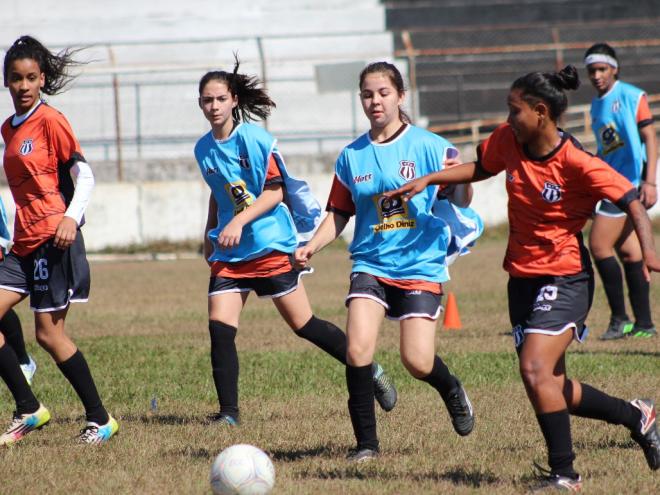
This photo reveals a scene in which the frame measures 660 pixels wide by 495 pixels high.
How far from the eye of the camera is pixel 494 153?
16.5 ft

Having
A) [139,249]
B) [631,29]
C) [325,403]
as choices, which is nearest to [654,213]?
[631,29]

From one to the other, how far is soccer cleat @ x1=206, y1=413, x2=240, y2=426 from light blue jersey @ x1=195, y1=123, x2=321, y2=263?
92 centimetres

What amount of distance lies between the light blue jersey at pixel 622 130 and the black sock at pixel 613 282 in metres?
0.76

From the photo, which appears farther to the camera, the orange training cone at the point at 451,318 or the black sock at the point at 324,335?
the orange training cone at the point at 451,318

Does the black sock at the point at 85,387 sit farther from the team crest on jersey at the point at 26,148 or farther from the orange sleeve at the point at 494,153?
the orange sleeve at the point at 494,153

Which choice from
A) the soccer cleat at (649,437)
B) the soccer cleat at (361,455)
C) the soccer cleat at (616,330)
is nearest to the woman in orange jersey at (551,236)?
the soccer cleat at (649,437)

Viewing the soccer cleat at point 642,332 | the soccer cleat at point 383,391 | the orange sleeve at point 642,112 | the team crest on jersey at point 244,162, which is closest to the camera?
the soccer cleat at point 383,391

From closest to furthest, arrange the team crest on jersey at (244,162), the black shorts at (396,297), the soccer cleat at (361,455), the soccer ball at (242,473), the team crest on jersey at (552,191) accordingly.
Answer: the soccer ball at (242,473) → the team crest on jersey at (552,191) → the soccer cleat at (361,455) → the black shorts at (396,297) → the team crest on jersey at (244,162)

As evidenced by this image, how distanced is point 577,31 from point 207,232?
20.2 m

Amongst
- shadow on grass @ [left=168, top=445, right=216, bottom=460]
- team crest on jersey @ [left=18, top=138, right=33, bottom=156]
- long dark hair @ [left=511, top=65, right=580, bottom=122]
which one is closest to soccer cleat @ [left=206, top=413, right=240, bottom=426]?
shadow on grass @ [left=168, top=445, right=216, bottom=460]

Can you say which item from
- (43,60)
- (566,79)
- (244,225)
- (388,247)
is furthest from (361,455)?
(43,60)

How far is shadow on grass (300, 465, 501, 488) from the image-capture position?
501cm

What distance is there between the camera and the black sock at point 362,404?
5410 millimetres

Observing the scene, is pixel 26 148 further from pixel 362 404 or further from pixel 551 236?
pixel 551 236
